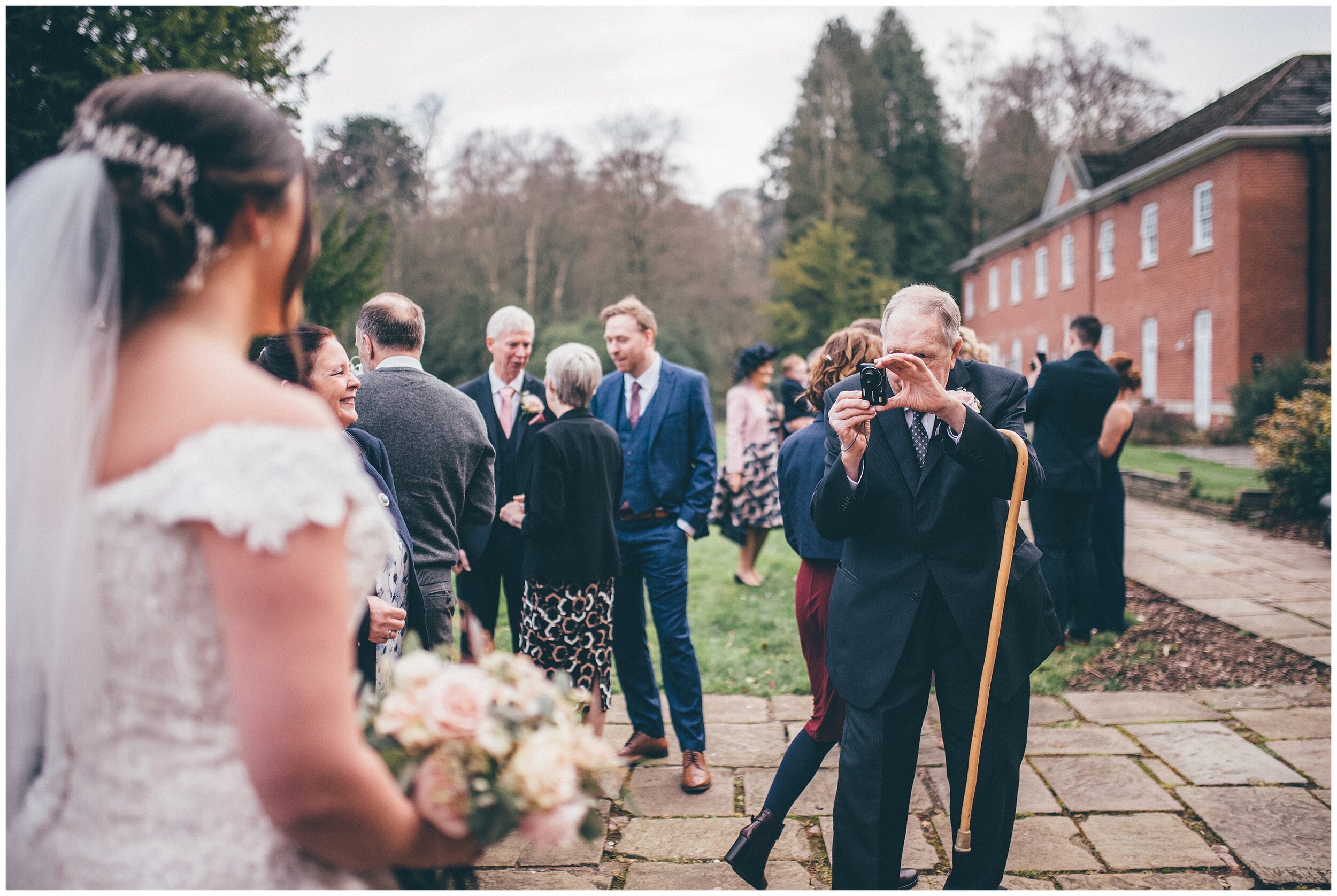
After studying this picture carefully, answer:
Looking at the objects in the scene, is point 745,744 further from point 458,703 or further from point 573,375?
point 458,703

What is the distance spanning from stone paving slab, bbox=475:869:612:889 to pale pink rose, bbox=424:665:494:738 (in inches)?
86.4

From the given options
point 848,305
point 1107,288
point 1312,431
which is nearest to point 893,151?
point 848,305

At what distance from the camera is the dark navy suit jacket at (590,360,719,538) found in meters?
4.65

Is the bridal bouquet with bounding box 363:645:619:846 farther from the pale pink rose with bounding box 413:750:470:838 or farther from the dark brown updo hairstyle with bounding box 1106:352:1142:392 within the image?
the dark brown updo hairstyle with bounding box 1106:352:1142:392

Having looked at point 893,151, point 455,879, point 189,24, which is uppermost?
point 893,151

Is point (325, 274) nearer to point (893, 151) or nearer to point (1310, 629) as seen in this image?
point (1310, 629)

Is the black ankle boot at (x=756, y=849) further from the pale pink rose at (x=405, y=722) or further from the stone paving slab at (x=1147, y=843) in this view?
the pale pink rose at (x=405, y=722)

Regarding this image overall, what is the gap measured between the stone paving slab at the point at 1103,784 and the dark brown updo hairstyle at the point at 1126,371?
348 cm

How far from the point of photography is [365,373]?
375 cm

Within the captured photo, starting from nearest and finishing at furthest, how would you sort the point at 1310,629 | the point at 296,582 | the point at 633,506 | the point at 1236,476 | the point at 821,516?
1. the point at 296,582
2. the point at 821,516
3. the point at 633,506
4. the point at 1310,629
5. the point at 1236,476

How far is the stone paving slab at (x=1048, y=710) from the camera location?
4934 mm

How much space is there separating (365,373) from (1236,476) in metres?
15.4

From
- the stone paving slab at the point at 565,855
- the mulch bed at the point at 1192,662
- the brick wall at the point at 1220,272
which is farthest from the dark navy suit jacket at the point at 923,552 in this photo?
the brick wall at the point at 1220,272

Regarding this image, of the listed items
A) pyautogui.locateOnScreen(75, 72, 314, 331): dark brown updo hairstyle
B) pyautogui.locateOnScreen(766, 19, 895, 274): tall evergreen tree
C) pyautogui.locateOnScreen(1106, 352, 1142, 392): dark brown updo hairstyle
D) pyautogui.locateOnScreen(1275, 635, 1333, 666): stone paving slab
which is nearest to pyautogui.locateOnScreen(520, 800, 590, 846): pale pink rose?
pyautogui.locateOnScreen(75, 72, 314, 331): dark brown updo hairstyle
